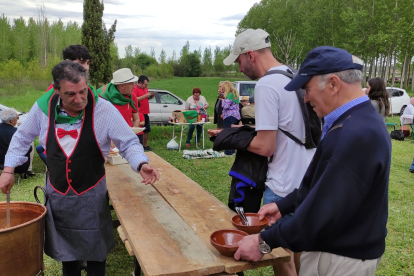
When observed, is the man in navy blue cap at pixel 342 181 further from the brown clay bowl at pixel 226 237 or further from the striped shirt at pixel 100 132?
the striped shirt at pixel 100 132

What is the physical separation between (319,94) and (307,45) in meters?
46.4

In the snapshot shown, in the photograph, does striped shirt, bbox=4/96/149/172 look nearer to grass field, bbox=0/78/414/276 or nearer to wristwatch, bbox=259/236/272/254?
wristwatch, bbox=259/236/272/254

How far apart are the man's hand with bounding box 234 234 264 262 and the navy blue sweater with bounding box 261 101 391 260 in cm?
24

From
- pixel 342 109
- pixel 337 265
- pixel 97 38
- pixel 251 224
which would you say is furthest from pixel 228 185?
pixel 97 38

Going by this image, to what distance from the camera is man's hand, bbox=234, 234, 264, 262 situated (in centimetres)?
168

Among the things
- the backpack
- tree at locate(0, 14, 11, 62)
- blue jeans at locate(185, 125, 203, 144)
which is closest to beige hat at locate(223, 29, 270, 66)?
the backpack

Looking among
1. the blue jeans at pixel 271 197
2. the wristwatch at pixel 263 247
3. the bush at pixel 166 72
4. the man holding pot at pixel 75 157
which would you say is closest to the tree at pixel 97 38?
the man holding pot at pixel 75 157

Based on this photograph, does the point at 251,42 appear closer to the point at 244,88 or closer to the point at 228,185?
the point at 228,185

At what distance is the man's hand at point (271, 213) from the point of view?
2100 mm

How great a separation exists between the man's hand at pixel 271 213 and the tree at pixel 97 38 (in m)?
15.4

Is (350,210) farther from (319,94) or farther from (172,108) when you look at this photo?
(172,108)

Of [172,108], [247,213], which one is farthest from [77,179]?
[172,108]

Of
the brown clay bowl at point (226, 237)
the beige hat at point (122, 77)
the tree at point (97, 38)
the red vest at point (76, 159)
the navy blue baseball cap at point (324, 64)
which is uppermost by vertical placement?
the tree at point (97, 38)

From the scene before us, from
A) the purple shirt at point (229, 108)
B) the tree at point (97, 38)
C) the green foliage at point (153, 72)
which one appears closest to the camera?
the purple shirt at point (229, 108)
